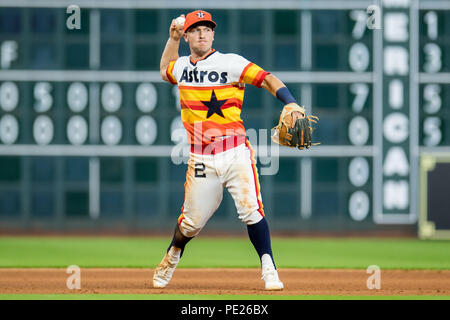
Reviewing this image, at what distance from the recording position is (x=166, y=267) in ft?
22.6

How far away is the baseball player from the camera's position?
6457 millimetres

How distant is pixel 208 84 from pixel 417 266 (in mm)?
4816

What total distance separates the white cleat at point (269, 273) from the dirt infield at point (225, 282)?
63 mm

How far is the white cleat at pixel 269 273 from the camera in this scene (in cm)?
650

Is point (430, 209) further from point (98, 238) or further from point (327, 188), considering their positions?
point (98, 238)

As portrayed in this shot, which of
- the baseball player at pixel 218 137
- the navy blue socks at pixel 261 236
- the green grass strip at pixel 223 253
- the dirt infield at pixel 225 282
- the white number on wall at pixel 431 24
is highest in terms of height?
the white number on wall at pixel 431 24

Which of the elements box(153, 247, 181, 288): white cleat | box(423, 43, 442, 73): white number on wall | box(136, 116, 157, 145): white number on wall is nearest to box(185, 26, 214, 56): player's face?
box(153, 247, 181, 288): white cleat

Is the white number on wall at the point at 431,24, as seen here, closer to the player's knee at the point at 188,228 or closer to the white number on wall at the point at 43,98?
the white number on wall at the point at 43,98

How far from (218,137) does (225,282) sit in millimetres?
1952

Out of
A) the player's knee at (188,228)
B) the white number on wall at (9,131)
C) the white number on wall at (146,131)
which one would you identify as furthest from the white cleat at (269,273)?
the white number on wall at (9,131)

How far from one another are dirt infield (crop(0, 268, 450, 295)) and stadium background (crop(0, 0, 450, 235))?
5544 mm

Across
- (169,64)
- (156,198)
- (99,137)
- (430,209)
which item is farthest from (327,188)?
(169,64)

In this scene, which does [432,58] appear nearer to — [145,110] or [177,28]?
[145,110]

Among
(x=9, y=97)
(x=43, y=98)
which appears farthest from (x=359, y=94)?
(x=9, y=97)
